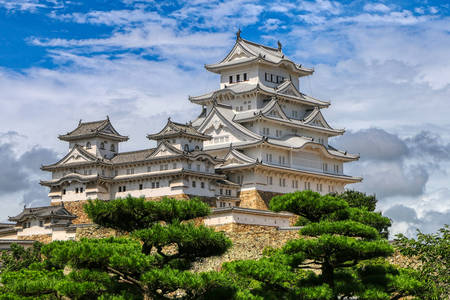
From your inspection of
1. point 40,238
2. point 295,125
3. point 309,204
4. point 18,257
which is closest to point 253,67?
point 295,125

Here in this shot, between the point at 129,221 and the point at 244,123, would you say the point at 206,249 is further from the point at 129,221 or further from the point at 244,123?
the point at 244,123

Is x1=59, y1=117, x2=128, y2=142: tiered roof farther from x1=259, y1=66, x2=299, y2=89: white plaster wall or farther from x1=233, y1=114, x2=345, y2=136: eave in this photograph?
x1=259, y1=66, x2=299, y2=89: white plaster wall

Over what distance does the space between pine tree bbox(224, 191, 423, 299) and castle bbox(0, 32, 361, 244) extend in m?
25.0

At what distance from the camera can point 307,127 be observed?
7069cm

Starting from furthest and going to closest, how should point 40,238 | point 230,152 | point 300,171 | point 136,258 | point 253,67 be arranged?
point 253,67 < point 300,171 < point 230,152 < point 40,238 < point 136,258

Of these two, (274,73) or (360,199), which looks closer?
(360,199)

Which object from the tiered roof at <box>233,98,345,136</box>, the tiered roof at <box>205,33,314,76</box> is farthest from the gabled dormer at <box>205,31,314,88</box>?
the tiered roof at <box>233,98,345,136</box>

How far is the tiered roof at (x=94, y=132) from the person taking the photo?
63969 mm

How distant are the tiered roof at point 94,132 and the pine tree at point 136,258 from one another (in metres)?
32.6

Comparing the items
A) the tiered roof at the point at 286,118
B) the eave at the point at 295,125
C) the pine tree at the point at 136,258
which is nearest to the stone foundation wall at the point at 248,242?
the pine tree at the point at 136,258

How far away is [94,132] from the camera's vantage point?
6353 cm

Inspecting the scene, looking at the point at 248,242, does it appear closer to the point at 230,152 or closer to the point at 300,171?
the point at 230,152

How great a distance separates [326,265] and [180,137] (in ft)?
97.8

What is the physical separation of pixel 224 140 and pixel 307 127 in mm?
9047
